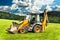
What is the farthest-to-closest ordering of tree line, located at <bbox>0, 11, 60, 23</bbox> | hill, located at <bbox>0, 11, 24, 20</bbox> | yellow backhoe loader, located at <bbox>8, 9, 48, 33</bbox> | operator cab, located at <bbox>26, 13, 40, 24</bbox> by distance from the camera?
hill, located at <bbox>0, 11, 24, 20</bbox> → tree line, located at <bbox>0, 11, 60, 23</bbox> → operator cab, located at <bbox>26, 13, 40, 24</bbox> → yellow backhoe loader, located at <bbox>8, 9, 48, 33</bbox>

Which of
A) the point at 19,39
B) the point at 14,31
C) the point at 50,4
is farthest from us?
the point at 50,4

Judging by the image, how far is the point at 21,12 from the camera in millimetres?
17547

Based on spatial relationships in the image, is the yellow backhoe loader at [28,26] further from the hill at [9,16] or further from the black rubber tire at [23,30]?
the hill at [9,16]

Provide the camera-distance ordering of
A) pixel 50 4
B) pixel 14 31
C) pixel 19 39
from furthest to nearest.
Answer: pixel 50 4 → pixel 14 31 → pixel 19 39

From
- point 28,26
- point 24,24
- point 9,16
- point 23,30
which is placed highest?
point 9,16

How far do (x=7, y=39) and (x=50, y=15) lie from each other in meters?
8.03

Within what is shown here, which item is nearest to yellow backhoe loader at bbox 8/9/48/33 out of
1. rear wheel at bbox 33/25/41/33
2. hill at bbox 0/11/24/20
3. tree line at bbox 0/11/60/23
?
rear wheel at bbox 33/25/41/33

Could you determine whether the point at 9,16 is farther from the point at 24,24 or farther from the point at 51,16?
the point at 24,24

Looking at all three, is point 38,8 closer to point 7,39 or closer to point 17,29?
point 17,29

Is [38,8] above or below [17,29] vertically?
above

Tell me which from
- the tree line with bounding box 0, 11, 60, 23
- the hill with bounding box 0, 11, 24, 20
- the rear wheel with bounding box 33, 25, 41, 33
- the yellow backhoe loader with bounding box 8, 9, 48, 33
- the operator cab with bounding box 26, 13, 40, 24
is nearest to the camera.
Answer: the yellow backhoe loader with bounding box 8, 9, 48, 33

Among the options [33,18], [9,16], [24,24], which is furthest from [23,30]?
Answer: [9,16]

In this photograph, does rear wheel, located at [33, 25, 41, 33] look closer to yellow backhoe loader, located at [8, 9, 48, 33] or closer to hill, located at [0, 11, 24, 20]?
yellow backhoe loader, located at [8, 9, 48, 33]

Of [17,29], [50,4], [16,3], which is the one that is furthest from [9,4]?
[17,29]
